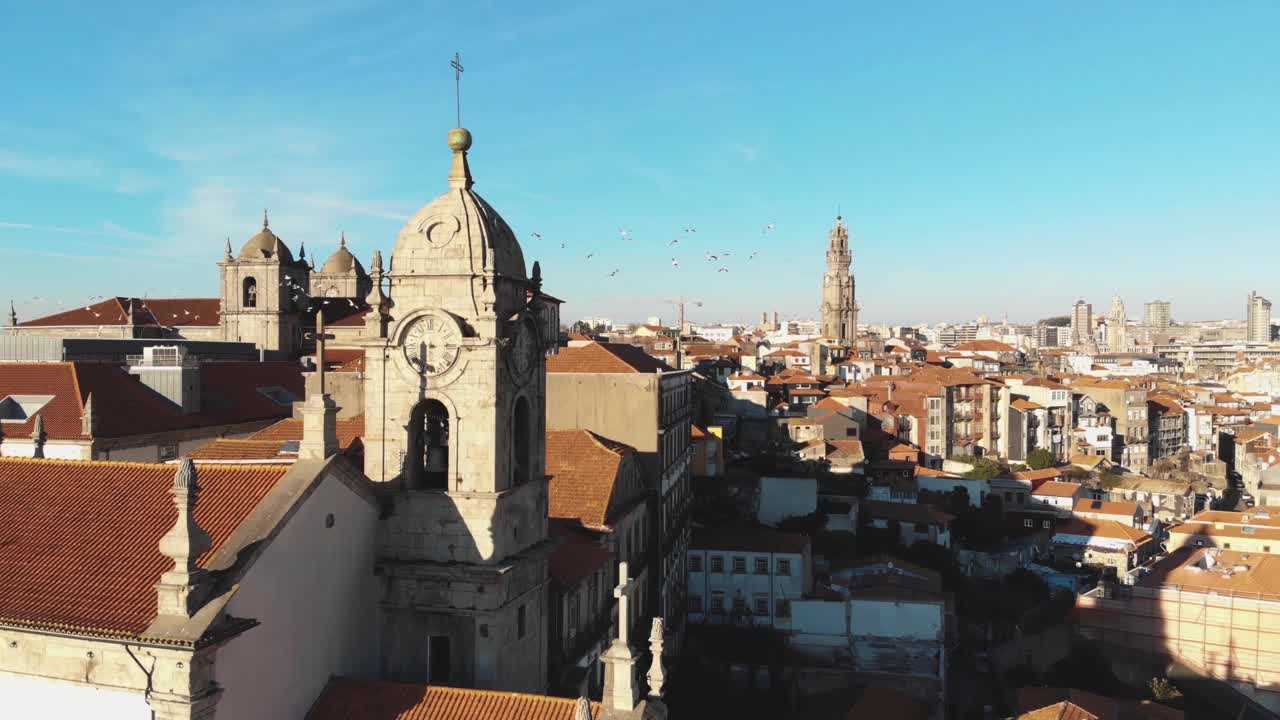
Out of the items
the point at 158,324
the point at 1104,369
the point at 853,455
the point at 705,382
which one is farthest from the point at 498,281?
the point at 1104,369

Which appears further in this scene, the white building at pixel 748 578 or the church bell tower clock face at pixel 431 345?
the white building at pixel 748 578

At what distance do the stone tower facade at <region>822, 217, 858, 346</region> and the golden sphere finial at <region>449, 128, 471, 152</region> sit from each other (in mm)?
146113

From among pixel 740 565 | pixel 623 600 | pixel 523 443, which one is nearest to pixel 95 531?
pixel 523 443

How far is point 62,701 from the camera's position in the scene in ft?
38.2

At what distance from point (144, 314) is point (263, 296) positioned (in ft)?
31.3

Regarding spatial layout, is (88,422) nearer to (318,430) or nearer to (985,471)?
(318,430)

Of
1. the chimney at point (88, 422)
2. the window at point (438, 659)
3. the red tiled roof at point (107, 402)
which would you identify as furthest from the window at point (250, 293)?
the window at point (438, 659)

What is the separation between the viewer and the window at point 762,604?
39219 mm

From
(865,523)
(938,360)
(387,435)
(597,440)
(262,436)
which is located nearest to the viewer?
(387,435)

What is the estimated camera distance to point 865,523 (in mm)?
52844

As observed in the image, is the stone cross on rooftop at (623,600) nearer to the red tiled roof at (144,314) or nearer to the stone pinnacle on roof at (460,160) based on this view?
the stone pinnacle on roof at (460,160)

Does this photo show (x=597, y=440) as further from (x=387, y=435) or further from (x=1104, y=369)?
(x=1104, y=369)

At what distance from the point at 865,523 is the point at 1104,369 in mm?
124225

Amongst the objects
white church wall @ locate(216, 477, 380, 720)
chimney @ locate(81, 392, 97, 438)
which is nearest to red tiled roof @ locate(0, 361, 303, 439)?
chimney @ locate(81, 392, 97, 438)
